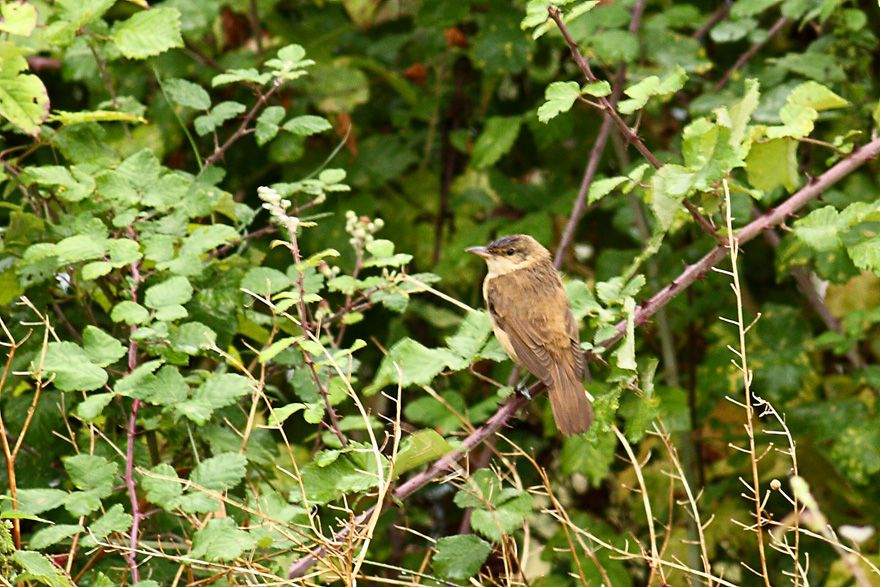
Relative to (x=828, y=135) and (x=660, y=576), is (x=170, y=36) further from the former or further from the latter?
(x=828, y=135)

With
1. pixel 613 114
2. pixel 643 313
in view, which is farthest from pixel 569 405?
pixel 613 114

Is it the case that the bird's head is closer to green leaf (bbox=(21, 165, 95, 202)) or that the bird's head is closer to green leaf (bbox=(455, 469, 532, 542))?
green leaf (bbox=(455, 469, 532, 542))

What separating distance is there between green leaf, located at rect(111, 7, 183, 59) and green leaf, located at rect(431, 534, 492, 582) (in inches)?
65.8

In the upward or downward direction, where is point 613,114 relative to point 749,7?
upward

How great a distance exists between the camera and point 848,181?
197 inches

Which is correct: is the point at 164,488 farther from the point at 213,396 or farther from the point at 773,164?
the point at 773,164

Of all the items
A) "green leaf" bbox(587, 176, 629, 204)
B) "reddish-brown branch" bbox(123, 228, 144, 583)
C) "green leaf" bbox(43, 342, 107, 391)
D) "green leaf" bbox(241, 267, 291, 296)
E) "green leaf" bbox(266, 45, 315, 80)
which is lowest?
"reddish-brown branch" bbox(123, 228, 144, 583)

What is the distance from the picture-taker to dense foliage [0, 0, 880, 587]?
118 inches

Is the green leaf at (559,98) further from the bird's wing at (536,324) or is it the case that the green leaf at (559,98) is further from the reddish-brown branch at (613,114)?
the bird's wing at (536,324)

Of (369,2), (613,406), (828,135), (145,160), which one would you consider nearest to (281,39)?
(369,2)

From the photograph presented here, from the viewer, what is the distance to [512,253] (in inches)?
179

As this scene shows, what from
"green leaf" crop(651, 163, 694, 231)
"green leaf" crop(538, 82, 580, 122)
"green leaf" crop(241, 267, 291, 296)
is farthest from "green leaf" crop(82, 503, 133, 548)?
"green leaf" crop(651, 163, 694, 231)

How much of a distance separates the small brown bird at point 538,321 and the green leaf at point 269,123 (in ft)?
2.86

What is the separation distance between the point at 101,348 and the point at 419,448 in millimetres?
813
